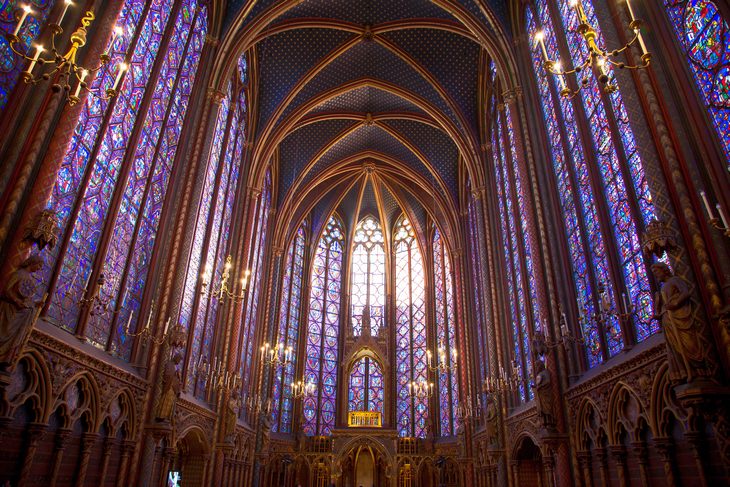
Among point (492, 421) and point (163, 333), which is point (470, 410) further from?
point (163, 333)

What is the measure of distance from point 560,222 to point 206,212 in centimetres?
1071

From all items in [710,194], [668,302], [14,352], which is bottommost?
[14,352]

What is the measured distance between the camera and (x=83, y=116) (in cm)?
980

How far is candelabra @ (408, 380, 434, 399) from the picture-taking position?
27.6 meters

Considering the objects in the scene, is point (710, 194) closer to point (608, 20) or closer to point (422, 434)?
point (608, 20)

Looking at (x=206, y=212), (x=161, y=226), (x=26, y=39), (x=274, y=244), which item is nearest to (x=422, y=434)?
(x=274, y=244)

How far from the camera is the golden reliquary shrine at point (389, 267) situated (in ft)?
24.8

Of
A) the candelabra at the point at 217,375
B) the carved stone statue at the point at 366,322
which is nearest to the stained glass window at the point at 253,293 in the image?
the candelabra at the point at 217,375

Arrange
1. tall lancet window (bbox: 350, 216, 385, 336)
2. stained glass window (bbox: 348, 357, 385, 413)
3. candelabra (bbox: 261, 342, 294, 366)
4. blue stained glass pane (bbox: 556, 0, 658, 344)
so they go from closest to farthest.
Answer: blue stained glass pane (bbox: 556, 0, 658, 344) < candelabra (bbox: 261, 342, 294, 366) < stained glass window (bbox: 348, 357, 385, 413) < tall lancet window (bbox: 350, 216, 385, 336)

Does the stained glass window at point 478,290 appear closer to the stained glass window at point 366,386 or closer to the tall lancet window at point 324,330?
the stained glass window at point 366,386

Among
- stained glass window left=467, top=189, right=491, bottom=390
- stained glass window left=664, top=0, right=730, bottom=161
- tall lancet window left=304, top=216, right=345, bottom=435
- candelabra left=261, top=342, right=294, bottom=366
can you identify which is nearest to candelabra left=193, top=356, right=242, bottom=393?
candelabra left=261, top=342, right=294, bottom=366

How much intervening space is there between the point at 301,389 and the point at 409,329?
7.27 m

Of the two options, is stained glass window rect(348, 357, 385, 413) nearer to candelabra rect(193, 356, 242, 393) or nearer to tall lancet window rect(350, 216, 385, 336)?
tall lancet window rect(350, 216, 385, 336)

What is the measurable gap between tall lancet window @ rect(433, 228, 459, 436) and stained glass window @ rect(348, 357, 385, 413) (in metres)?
3.36
